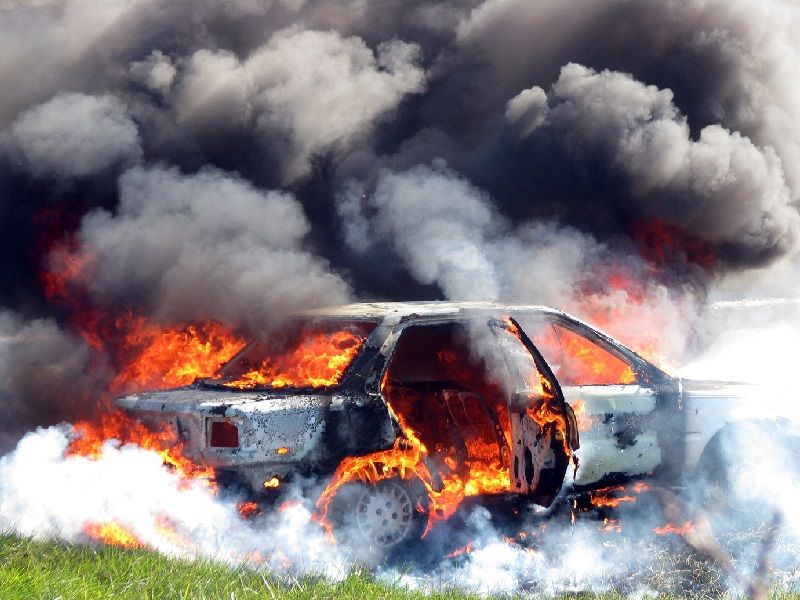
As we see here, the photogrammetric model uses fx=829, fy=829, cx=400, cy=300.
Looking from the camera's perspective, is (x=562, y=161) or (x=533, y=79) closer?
(x=562, y=161)

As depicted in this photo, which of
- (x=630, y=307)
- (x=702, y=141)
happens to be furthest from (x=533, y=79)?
(x=630, y=307)

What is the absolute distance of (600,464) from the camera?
4.90m

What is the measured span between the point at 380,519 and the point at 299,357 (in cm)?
109

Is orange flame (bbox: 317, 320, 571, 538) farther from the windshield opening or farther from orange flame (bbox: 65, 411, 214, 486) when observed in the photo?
orange flame (bbox: 65, 411, 214, 486)

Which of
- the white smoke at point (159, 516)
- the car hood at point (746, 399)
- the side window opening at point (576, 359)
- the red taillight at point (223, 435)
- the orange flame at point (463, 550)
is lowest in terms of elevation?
the orange flame at point (463, 550)

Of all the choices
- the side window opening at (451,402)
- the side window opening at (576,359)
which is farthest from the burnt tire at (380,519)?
the side window opening at (576,359)

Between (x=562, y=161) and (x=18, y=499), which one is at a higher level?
(x=562, y=161)

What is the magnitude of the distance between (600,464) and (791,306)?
1462 cm

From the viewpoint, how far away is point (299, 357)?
16.2 ft

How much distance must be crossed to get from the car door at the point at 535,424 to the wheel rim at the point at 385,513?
28.2 inches

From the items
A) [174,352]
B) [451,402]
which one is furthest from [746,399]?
[174,352]

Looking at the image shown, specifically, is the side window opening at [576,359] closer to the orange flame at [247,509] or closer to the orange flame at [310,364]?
the orange flame at [310,364]

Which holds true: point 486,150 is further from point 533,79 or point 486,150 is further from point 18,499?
point 18,499

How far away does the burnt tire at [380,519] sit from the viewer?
438 centimetres
